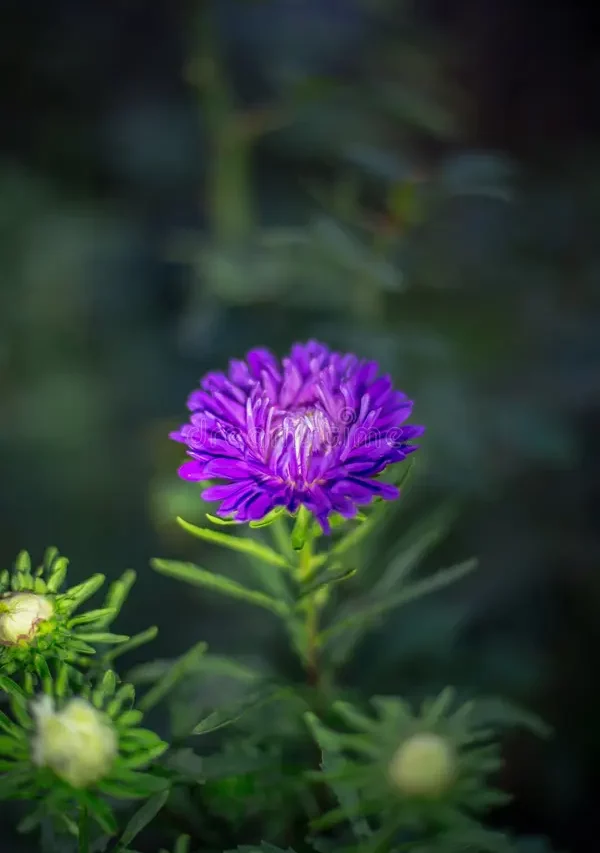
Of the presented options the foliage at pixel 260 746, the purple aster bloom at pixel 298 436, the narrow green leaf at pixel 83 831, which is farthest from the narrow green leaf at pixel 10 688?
the purple aster bloom at pixel 298 436

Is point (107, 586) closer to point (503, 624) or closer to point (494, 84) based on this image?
point (503, 624)

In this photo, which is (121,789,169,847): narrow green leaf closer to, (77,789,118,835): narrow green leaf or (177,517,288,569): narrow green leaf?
(77,789,118,835): narrow green leaf

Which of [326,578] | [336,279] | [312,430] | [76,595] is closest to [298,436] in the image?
[312,430]

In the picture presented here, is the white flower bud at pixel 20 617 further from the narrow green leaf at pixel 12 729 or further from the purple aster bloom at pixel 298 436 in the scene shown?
the purple aster bloom at pixel 298 436

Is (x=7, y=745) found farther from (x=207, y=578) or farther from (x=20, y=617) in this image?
(x=207, y=578)

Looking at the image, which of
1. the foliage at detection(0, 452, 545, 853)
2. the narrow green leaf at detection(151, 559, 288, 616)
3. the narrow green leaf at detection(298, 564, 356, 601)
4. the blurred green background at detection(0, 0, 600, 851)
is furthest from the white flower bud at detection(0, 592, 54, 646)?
the blurred green background at detection(0, 0, 600, 851)

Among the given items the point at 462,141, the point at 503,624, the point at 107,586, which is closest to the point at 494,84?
the point at 462,141
